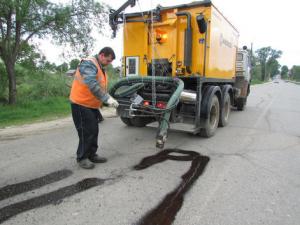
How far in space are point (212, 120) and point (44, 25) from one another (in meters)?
7.36

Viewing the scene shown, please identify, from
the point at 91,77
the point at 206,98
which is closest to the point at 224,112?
the point at 206,98

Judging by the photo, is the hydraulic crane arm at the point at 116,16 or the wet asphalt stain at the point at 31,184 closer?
the wet asphalt stain at the point at 31,184


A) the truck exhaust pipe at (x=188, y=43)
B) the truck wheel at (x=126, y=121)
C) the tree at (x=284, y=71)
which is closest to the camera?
the truck exhaust pipe at (x=188, y=43)

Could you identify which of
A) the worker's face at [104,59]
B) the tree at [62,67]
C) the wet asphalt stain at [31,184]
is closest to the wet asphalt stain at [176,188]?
the wet asphalt stain at [31,184]

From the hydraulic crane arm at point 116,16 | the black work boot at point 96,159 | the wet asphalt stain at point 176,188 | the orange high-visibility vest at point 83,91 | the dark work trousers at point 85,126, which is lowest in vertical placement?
the wet asphalt stain at point 176,188

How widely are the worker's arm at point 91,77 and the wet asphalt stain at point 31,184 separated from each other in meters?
1.25

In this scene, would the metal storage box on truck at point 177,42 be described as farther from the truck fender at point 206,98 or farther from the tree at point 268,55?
the tree at point 268,55

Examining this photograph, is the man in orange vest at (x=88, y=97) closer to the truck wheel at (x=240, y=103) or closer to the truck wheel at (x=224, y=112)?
the truck wheel at (x=224, y=112)

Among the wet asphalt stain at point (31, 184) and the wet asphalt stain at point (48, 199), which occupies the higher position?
the wet asphalt stain at point (31, 184)

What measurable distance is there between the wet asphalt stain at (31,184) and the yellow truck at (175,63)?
6.44 feet

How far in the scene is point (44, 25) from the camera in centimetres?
1036

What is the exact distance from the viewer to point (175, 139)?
6.21 m

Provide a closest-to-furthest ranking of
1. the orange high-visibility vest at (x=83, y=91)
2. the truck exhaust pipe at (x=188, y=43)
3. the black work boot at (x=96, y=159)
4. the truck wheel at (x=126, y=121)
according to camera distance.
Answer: the orange high-visibility vest at (x=83, y=91) < the black work boot at (x=96, y=159) < the truck exhaust pipe at (x=188, y=43) < the truck wheel at (x=126, y=121)

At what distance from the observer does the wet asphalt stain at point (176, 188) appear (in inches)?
114
